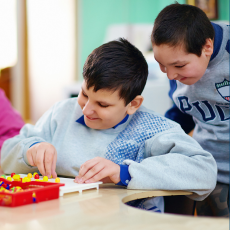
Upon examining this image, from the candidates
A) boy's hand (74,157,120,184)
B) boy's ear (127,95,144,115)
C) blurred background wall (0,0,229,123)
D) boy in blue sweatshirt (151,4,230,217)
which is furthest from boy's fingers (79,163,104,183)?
blurred background wall (0,0,229,123)

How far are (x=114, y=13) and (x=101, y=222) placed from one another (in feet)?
8.86

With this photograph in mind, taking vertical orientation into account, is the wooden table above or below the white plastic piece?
above

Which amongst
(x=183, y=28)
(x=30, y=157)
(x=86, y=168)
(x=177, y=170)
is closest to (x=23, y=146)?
(x=30, y=157)

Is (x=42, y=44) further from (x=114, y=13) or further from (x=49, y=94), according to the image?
(x=114, y=13)

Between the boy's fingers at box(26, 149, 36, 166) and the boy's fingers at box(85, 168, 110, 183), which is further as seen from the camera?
the boy's fingers at box(26, 149, 36, 166)

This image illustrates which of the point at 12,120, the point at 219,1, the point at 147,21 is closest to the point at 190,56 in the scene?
the point at 12,120

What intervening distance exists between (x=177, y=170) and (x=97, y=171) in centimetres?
18

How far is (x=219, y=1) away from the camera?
7.47 ft

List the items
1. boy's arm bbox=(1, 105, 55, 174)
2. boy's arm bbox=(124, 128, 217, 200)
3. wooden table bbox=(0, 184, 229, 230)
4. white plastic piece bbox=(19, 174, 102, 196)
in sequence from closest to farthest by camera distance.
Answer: wooden table bbox=(0, 184, 229, 230) < white plastic piece bbox=(19, 174, 102, 196) < boy's arm bbox=(124, 128, 217, 200) < boy's arm bbox=(1, 105, 55, 174)

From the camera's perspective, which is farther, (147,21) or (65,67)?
(65,67)

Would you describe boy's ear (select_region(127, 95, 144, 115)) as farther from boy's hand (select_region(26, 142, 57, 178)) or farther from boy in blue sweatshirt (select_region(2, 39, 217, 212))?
boy's hand (select_region(26, 142, 57, 178))

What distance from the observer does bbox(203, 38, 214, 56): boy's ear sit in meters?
0.94

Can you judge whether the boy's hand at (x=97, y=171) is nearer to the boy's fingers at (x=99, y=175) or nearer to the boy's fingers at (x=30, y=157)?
the boy's fingers at (x=99, y=175)

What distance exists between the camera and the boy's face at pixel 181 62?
2.95 ft
